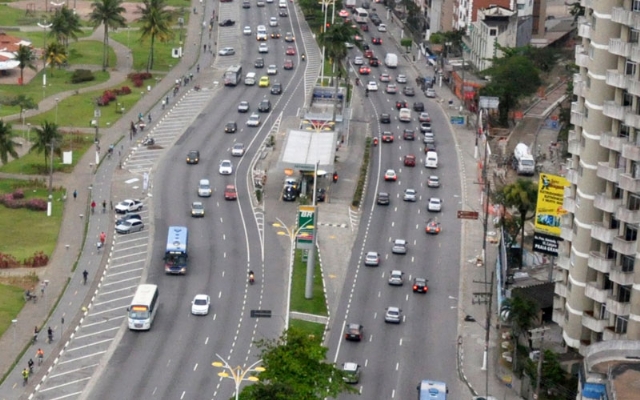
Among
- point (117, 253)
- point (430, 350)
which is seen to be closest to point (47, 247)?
point (117, 253)

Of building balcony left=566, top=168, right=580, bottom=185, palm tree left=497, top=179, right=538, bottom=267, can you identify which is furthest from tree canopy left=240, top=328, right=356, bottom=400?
palm tree left=497, top=179, right=538, bottom=267

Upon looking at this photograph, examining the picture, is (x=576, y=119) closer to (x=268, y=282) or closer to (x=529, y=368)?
(x=529, y=368)

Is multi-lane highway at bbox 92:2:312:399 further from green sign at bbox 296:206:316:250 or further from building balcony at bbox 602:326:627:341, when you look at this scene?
building balcony at bbox 602:326:627:341

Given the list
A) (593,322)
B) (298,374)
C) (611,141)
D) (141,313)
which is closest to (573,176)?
(611,141)

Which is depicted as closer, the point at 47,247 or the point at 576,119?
the point at 576,119

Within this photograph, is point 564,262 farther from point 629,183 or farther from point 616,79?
point 616,79
